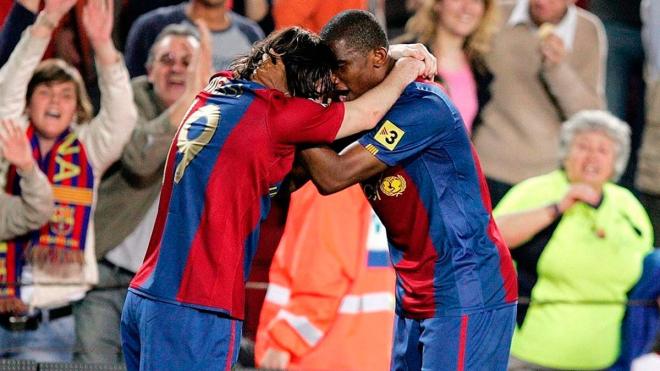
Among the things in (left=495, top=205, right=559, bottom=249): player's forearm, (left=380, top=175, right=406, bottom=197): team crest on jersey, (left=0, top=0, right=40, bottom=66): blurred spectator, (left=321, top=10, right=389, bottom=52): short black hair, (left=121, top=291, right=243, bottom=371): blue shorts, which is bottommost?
(left=121, top=291, right=243, bottom=371): blue shorts

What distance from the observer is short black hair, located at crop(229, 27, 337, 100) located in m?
3.41

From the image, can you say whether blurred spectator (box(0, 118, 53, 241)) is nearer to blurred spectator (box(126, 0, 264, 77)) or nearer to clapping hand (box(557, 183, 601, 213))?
blurred spectator (box(126, 0, 264, 77))

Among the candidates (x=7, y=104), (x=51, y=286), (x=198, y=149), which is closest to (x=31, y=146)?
(x=7, y=104)

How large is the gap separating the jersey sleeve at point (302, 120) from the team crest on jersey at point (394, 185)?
0.31 meters

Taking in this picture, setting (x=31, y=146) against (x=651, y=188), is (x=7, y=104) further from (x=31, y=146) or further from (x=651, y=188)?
(x=651, y=188)

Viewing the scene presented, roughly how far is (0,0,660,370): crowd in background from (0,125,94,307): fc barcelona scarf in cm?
1

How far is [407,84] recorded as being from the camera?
3.61 metres

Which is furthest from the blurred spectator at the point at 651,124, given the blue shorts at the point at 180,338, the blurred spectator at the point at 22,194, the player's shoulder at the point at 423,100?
the blue shorts at the point at 180,338

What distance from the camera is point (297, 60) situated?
3408 millimetres

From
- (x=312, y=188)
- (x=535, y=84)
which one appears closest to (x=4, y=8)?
(x=312, y=188)

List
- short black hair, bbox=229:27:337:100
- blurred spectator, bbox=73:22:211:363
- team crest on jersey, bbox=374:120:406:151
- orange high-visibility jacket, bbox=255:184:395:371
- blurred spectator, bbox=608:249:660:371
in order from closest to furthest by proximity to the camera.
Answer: short black hair, bbox=229:27:337:100 → team crest on jersey, bbox=374:120:406:151 → orange high-visibility jacket, bbox=255:184:395:371 → blurred spectator, bbox=608:249:660:371 → blurred spectator, bbox=73:22:211:363

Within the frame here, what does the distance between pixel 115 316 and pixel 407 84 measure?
2.84 m

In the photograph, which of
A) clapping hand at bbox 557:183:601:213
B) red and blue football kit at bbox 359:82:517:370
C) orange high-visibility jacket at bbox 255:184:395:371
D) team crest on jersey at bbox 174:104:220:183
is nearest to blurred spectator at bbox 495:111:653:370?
clapping hand at bbox 557:183:601:213

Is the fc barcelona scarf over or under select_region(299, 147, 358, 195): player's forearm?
under
